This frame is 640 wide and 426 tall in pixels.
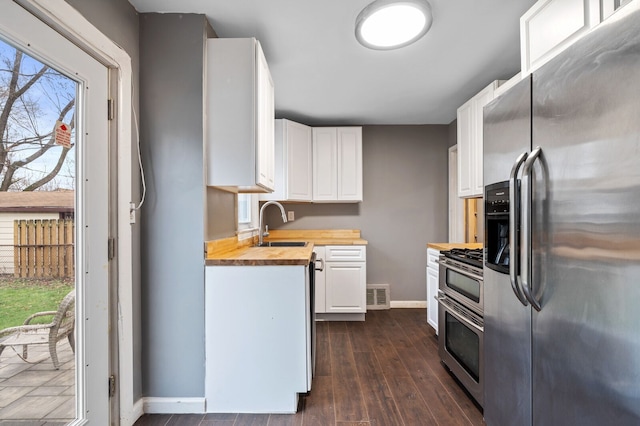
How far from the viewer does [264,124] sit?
7.05ft

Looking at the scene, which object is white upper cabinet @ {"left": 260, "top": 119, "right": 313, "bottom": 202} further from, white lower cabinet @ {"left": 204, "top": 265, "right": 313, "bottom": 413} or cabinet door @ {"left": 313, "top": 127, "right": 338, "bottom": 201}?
white lower cabinet @ {"left": 204, "top": 265, "right": 313, "bottom": 413}

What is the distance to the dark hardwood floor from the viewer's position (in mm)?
1762

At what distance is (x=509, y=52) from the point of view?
7.28ft

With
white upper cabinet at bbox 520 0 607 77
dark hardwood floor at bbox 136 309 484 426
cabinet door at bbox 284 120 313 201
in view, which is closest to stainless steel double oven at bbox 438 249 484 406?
dark hardwood floor at bbox 136 309 484 426

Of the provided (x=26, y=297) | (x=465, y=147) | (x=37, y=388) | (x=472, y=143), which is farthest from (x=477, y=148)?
(x=37, y=388)

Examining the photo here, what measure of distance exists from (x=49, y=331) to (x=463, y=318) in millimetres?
2139

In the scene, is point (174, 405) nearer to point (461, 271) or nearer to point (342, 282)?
point (461, 271)

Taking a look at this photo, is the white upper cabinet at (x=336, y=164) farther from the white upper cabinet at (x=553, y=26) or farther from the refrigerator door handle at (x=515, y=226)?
the refrigerator door handle at (x=515, y=226)

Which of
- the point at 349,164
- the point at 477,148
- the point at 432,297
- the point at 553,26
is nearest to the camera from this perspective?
the point at 553,26

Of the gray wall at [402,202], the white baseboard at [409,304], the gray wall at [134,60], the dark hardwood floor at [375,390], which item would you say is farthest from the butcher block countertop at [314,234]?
the gray wall at [134,60]

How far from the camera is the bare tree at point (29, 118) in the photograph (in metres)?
1.09

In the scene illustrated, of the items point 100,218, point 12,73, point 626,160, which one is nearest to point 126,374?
point 100,218

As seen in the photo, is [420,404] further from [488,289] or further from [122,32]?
[122,32]

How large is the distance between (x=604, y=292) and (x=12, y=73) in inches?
78.6
